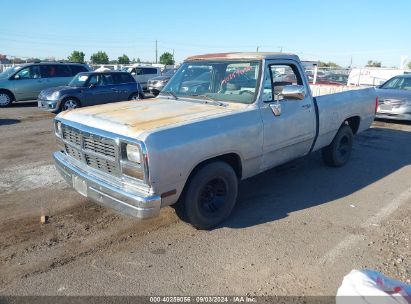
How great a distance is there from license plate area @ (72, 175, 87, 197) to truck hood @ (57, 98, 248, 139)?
59 centimetres

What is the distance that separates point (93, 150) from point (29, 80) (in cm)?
1341

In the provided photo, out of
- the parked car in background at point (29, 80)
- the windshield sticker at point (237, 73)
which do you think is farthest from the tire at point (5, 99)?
the windshield sticker at point (237, 73)

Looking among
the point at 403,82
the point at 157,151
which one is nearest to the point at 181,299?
the point at 157,151

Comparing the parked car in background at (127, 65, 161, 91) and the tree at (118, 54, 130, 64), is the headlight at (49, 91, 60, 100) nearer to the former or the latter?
the parked car in background at (127, 65, 161, 91)

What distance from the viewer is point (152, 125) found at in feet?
11.2

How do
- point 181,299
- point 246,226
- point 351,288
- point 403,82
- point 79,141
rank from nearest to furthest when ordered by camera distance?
point 351,288 → point 181,299 → point 79,141 → point 246,226 → point 403,82

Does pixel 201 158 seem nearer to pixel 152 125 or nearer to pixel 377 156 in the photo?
pixel 152 125

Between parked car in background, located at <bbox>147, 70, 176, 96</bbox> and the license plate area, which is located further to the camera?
parked car in background, located at <bbox>147, 70, 176, 96</bbox>

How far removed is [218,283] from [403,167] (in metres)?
5.11

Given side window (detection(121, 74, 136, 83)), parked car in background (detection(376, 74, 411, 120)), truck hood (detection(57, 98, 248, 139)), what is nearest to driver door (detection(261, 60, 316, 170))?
truck hood (detection(57, 98, 248, 139))

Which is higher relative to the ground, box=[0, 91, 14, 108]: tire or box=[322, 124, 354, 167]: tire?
box=[322, 124, 354, 167]: tire

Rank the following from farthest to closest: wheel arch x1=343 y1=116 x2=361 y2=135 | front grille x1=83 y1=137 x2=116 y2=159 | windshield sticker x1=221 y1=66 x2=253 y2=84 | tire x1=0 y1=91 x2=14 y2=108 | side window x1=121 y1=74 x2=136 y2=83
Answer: tire x1=0 y1=91 x2=14 y2=108 → side window x1=121 y1=74 x2=136 y2=83 → wheel arch x1=343 y1=116 x2=361 y2=135 → windshield sticker x1=221 y1=66 x2=253 y2=84 → front grille x1=83 y1=137 x2=116 y2=159

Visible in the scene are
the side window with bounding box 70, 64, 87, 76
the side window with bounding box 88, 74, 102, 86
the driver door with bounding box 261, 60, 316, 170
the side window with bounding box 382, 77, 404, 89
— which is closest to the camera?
the driver door with bounding box 261, 60, 316, 170

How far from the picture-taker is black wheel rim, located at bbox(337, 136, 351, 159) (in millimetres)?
6335
